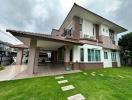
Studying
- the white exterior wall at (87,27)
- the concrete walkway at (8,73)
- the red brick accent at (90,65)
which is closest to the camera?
the concrete walkway at (8,73)

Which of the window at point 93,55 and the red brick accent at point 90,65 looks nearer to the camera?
the red brick accent at point 90,65

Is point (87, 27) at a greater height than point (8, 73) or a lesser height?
greater

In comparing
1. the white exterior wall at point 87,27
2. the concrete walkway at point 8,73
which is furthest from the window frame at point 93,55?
the concrete walkway at point 8,73

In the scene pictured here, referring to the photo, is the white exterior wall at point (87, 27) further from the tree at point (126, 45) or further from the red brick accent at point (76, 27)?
the tree at point (126, 45)

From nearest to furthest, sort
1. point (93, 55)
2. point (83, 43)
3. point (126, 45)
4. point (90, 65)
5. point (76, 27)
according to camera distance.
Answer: point (83, 43) → point (90, 65) → point (76, 27) → point (93, 55) → point (126, 45)

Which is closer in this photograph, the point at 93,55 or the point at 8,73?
the point at 8,73

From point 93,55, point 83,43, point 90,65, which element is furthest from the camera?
point 93,55

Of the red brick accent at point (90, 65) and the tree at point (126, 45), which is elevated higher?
the tree at point (126, 45)

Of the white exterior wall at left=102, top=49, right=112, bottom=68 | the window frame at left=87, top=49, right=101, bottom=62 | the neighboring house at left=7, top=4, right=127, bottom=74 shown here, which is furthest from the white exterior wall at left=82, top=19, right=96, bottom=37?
the white exterior wall at left=102, top=49, right=112, bottom=68

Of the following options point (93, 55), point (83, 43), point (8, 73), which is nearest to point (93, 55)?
point (93, 55)

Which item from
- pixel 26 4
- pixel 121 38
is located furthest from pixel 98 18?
pixel 26 4

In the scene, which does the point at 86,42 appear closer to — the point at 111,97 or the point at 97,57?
the point at 97,57

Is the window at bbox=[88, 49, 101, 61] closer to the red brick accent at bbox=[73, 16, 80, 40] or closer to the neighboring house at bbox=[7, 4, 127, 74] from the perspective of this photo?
the neighboring house at bbox=[7, 4, 127, 74]

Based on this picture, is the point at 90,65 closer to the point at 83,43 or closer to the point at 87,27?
the point at 83,43
